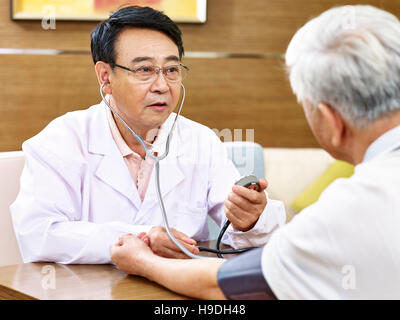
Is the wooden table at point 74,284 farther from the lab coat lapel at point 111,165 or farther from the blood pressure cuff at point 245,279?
the lab coat lapel at point 111,165

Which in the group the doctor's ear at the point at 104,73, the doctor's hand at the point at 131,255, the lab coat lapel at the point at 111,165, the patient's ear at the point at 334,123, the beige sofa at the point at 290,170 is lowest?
the beige sofa at the point at 290,170

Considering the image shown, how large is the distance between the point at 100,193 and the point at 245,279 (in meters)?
0.95

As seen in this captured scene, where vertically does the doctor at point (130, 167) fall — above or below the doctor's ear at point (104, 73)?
below

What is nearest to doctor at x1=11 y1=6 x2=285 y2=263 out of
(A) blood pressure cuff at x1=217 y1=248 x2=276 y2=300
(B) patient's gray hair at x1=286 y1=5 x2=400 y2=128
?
(A) blood pressure cuff at x1=217 y1=248 x2=276 y2=300

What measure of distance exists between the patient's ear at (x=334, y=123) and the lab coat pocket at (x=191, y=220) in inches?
38.5

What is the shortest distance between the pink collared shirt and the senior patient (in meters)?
0.94

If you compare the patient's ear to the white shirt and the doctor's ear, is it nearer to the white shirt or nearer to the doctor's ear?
the white shirt

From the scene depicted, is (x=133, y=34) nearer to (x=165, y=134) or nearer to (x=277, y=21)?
(x=165, y=134)

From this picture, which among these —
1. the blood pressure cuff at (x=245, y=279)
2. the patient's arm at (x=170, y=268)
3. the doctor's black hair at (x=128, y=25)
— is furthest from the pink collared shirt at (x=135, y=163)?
the blood pressure cuff at (x=245, y=279)

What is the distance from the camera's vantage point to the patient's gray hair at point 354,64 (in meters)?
1.21

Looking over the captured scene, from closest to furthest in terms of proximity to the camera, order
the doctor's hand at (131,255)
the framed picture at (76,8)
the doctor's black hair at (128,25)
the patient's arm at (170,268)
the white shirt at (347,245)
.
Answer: the white shirt at (347,245)
the patient's arm at (170,268)
the doctor's hand at (131,255)
the doctor's black hair at (128,25)
the framed picture at (76,8)

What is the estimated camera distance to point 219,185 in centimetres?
231

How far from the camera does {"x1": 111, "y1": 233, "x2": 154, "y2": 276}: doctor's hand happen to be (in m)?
1.61

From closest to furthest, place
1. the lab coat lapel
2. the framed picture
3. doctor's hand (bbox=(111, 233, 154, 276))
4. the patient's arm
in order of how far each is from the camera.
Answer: the patient's arm
doctor's hand (bbox=(111, 233, 154, 276))
the lab coat lapel
the framed picture
